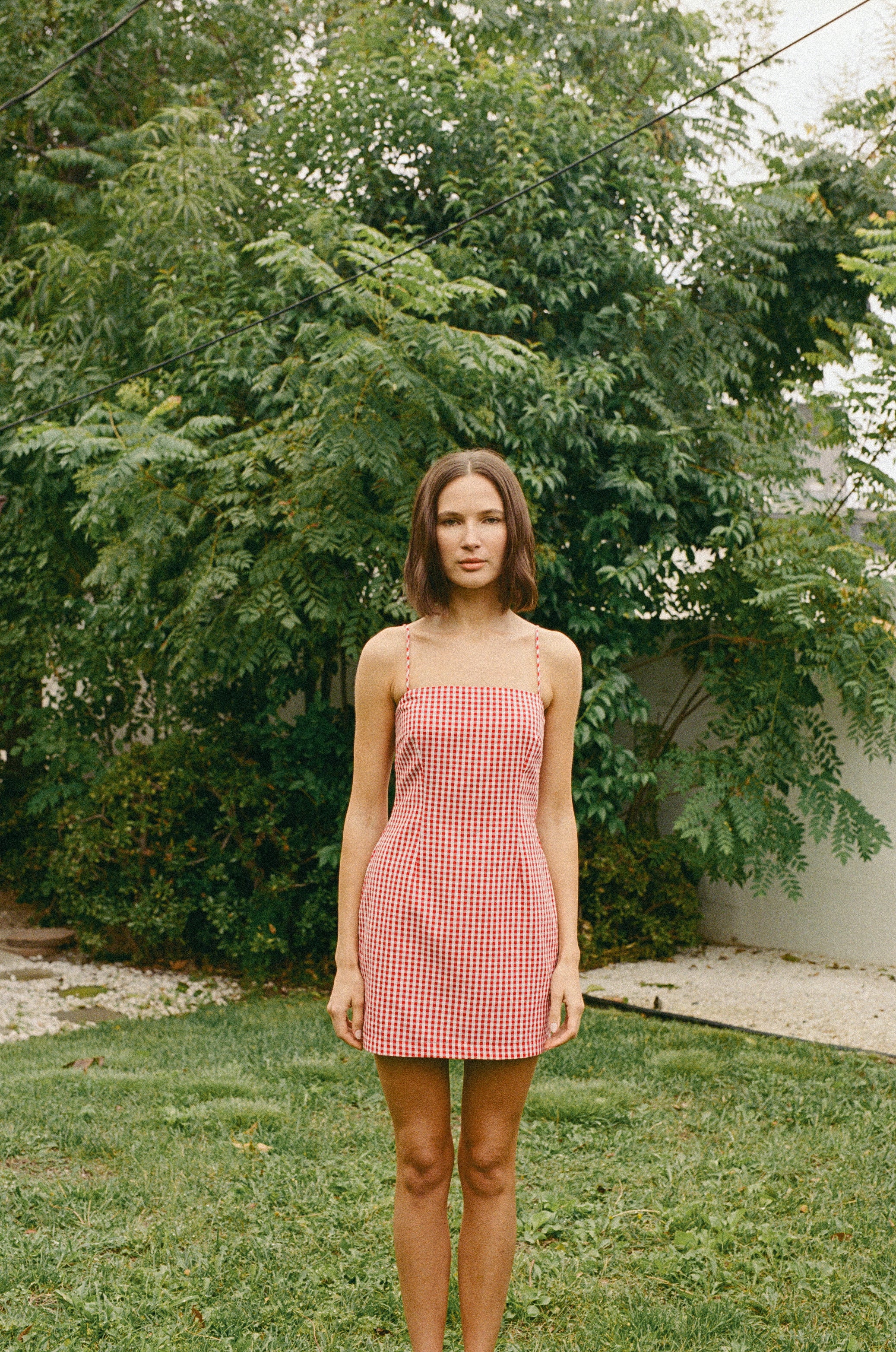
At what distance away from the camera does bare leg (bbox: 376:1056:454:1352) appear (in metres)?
2.31

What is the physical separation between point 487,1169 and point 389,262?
431cm

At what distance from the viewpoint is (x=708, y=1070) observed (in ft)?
16.2

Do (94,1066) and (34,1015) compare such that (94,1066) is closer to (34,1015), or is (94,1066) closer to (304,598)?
(34,1015)

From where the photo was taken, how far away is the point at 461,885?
2295 mm

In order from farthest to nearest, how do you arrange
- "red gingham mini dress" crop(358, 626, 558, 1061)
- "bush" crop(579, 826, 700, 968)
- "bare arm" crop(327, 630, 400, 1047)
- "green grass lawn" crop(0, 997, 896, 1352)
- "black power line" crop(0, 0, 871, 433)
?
"bush" crop(579, 826, 700, 968) < "black power line" crop(0, 0, 871, 433) < "green grass lawn" crop(0, 997, 896, 1352) < "bare arm" crop(327, 630, 400, 1047) < "red gingham mini dress" crop(358, 626, 558, 1061)

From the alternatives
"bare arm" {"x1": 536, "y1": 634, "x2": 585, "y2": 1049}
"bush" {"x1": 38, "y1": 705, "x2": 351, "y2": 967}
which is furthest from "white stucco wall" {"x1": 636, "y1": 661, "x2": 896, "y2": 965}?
"bare arm" {"x1": 536, "y1": 634, "x2": 585, "y2": 1049}

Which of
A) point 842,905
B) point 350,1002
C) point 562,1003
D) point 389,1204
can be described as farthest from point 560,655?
point 842,905

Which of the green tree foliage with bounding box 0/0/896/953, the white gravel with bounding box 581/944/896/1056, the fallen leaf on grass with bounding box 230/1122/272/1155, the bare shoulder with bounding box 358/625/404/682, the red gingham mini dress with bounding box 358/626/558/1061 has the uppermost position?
the green tree foliage with bounding box 0/0/896/953

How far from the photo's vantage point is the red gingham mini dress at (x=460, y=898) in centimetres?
228

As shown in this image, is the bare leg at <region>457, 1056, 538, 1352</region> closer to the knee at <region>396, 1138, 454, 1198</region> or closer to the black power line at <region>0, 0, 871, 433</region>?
the knee at <region>396, 1138, 454, 1198</region>

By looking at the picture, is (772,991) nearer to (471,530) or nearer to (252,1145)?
(252,1145)

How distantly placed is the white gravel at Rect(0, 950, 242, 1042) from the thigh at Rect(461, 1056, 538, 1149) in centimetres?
464

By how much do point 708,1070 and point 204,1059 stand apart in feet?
7.45

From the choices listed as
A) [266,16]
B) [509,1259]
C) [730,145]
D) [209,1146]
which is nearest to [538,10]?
[730,145]
